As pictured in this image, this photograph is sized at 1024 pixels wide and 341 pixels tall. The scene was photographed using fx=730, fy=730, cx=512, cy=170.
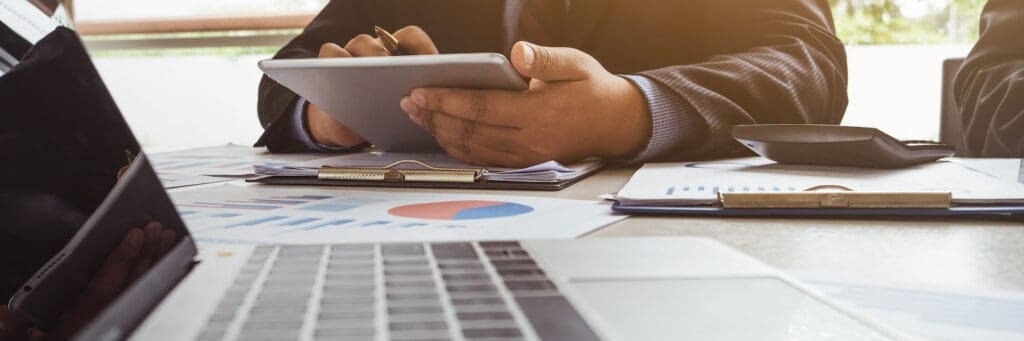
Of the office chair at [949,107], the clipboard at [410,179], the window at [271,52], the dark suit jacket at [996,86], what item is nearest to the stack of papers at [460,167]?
the clipboard at [410,179]

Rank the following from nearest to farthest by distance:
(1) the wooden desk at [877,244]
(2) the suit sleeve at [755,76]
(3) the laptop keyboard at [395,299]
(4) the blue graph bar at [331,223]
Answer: (3) the laptop keyboard at [395,299]
(1) the wooden desk at [877,244]
(4) the blue graph bar at [331,223]
(2) the suit sleeve at [755,76]

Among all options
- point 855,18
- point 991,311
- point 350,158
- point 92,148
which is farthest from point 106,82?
point 855,18

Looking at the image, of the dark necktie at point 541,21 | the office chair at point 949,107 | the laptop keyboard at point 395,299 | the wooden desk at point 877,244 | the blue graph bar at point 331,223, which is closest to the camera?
the laptop keyboard at point 395,299

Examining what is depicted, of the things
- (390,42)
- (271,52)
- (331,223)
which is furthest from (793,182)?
(271,52)

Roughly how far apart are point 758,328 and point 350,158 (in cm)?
63

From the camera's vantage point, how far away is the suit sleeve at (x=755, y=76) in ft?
2.41

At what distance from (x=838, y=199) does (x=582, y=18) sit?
2.35ft

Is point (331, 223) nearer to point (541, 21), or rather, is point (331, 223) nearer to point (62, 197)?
point (62, 197)

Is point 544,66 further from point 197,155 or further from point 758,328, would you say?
point 197,155

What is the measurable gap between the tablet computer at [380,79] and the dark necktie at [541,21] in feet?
1.14

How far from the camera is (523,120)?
638mm

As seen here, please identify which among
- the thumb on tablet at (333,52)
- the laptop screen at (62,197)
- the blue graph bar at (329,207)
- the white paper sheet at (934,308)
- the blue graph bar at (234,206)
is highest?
the laptop screen at (62,197)

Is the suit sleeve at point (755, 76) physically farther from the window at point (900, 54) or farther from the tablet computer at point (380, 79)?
the window at point (900, 54)

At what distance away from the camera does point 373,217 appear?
0.43 meters
